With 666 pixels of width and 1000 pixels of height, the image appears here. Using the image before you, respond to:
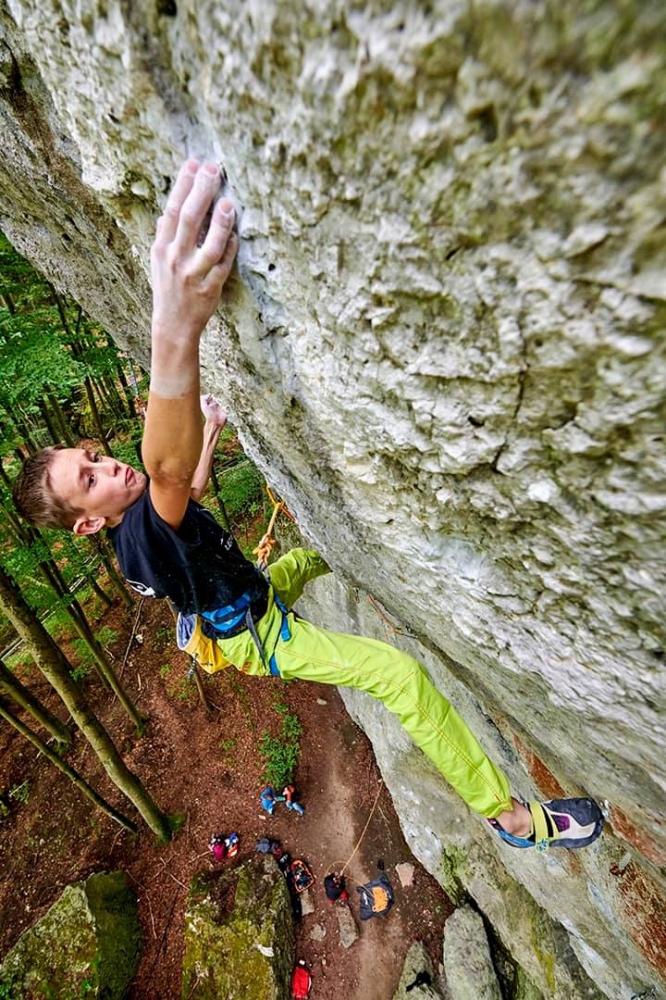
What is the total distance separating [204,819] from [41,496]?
6.39 metres

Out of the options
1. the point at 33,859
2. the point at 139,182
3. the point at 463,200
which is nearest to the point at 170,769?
the point at 33,859

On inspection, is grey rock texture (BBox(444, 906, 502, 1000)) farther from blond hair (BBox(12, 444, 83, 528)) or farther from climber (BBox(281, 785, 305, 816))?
blond hair (BBox(12, 444, 83, 528))

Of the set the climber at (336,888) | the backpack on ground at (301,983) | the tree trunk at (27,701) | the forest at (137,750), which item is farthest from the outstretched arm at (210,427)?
the backpack on ground at (301,983)

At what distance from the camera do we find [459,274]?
1.12m

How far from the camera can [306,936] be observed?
6031mm

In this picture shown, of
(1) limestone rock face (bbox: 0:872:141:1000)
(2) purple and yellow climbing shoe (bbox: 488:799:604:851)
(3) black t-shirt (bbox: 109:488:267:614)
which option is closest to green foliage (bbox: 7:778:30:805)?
(1) limestone rock face (bbox: 0:872:141:1000)

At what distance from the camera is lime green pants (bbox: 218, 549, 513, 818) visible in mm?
2758

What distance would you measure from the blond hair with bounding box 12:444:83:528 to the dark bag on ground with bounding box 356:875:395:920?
6.56m

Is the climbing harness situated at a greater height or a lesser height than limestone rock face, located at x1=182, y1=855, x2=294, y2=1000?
greater

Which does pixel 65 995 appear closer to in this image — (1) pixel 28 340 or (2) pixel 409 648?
(2) pixel 409 648

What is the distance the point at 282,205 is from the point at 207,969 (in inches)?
307

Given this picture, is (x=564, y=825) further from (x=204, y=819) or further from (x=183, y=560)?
(x=204, y=819)

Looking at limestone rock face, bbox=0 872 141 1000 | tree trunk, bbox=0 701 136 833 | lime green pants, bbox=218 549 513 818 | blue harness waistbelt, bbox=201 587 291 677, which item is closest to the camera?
lime green pants, bbox=218 549 513 818

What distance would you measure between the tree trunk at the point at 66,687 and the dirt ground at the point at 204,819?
0.65 m
